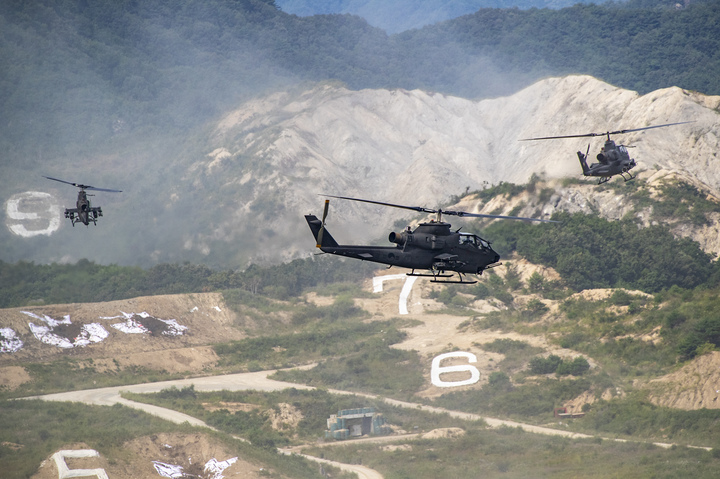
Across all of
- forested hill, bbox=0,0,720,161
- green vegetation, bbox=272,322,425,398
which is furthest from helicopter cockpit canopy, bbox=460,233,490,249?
forested hill, bbox=0,0,720,161

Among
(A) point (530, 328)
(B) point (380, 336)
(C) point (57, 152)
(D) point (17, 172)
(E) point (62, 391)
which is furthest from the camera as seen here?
(C) point (57, 152)

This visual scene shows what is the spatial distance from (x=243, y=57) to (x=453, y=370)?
409 feet

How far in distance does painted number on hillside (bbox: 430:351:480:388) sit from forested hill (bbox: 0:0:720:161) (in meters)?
88.3

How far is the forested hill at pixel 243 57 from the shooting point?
142m

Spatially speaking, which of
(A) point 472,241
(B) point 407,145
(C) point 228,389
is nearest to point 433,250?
(A) point 472,241

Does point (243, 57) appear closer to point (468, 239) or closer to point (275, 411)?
point (275, 411)

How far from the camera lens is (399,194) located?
120750 millimetres

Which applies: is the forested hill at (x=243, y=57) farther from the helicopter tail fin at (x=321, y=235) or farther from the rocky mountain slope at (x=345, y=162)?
the helicopter tail fin at (x=321, y=235)

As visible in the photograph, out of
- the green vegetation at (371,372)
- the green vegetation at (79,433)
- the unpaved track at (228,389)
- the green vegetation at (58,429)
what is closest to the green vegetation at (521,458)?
the unpaved track at (228,389)

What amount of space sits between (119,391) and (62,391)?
Result: 188 inches

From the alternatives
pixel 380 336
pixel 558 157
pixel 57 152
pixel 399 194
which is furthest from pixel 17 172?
pixel 558 157

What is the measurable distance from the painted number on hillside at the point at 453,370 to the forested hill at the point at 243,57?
88268 millimetres

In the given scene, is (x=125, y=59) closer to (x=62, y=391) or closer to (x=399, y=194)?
(x=399, y=194)

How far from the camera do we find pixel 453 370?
213 feet
